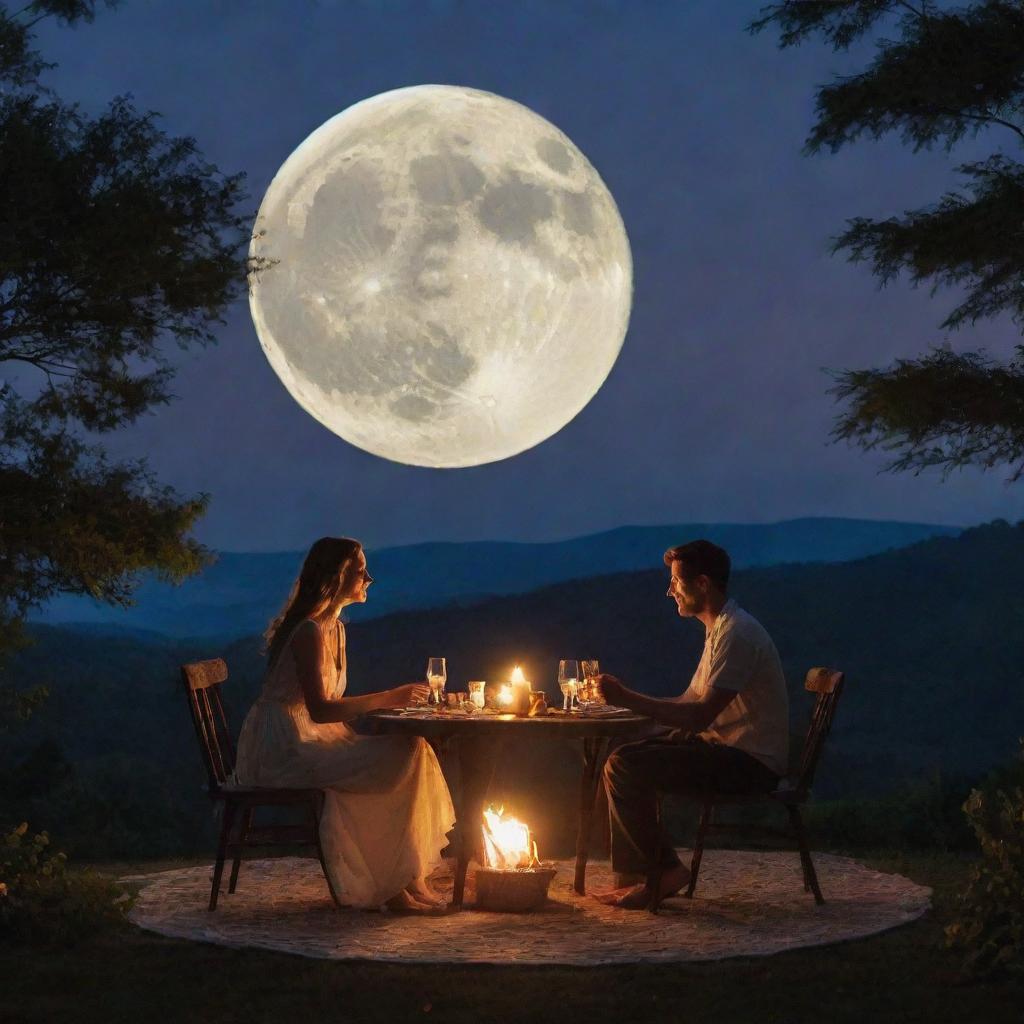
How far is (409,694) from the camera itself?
555cm

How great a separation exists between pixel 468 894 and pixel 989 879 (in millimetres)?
2121

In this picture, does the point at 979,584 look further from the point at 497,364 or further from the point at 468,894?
the point at 468,894

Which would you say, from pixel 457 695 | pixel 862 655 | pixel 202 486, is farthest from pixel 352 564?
pixel 862 655

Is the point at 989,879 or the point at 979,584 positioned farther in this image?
the point at 979,584

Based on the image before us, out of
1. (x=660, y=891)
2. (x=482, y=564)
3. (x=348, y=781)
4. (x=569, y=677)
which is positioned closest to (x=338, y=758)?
(x=348, y=781)

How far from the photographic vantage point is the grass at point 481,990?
3826mm

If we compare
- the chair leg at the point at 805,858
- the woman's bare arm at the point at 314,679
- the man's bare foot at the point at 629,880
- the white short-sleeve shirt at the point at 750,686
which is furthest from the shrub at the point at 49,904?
the chair leg at the point at 805,858

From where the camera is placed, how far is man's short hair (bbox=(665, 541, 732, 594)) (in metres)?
5.35

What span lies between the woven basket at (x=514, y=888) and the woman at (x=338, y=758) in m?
0.22

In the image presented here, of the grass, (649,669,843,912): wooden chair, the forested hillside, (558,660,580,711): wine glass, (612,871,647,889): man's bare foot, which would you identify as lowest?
the grass

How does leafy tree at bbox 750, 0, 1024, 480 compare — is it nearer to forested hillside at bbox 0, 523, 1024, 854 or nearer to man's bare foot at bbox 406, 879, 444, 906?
man's bare foot at bbox 406, 879, 444, 906

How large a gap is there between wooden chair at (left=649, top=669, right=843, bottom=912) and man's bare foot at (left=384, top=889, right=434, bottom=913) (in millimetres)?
871

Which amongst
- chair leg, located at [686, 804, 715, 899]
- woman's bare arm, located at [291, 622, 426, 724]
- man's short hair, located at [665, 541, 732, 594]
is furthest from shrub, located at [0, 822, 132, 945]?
man's short hair, located at [665, 541, 732, 594]

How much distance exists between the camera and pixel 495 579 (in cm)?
2316
